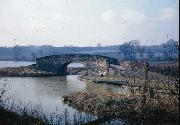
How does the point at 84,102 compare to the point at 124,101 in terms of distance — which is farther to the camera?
the point at 84,102

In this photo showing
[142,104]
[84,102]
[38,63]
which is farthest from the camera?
[38,63]

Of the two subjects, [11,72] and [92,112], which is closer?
[92,112]

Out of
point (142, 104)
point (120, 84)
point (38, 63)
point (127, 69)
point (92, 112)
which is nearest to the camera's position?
point (142, 104)

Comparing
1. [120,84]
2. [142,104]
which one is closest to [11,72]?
[120,84]

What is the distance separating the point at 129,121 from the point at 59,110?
8070 mm

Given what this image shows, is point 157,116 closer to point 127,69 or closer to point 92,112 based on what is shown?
point 92,112

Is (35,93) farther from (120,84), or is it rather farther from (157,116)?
(157,116)

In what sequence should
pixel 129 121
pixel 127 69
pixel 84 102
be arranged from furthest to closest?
pixel 127 69
pixel 84 102
pixel 129 121

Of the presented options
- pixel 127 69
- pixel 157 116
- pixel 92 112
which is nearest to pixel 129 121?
pixel 157 116

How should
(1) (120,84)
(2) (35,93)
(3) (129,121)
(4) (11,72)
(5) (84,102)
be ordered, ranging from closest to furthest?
(3) (129,121), (5) (84,102), (2) (35,93), (1) (120,84), (4) (11,72)

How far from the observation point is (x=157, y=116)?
26094mm

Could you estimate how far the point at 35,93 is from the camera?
141 feet

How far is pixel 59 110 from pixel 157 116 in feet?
29.0

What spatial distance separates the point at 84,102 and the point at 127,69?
33.1 m
